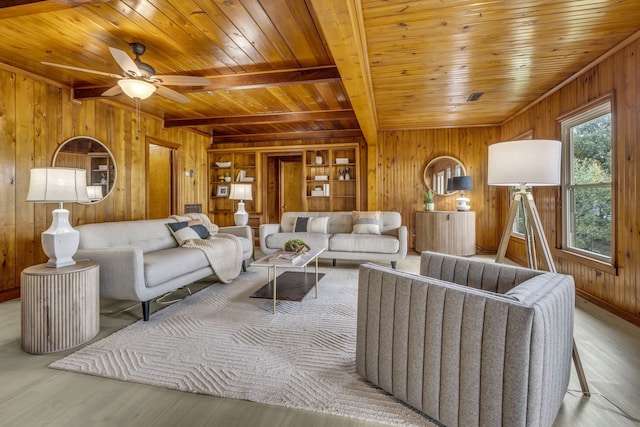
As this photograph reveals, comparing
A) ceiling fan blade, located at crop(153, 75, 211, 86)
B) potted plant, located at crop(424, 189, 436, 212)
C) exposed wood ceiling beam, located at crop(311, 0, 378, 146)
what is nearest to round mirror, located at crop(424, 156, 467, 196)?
potted plant, located at crop(424, 189, 436, 212)

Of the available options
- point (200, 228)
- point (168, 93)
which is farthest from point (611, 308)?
point (168, 93)

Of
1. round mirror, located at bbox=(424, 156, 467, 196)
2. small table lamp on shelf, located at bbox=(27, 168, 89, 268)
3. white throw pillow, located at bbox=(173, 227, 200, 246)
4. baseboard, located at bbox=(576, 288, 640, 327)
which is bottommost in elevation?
baseboard, located at bbox=(576, 288, 640, 327)

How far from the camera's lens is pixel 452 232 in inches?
200

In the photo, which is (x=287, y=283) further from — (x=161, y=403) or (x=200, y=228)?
(x=161, y=403)

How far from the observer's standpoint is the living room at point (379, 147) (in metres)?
2.54

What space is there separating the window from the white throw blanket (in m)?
3.84

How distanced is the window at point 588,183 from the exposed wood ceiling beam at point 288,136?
3.53 metres

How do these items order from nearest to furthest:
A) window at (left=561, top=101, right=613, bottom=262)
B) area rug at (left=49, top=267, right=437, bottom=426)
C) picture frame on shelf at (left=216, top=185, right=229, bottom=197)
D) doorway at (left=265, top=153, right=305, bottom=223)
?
area rug at (left=49, top=267, right=437, bottom=426) < window at (left=561, top=101, right=613, bottom=262) < picture frame on shelf at (left=216, top=185, right=229, bottom=197) < doorway at (left=265, top=153, right=305, bottom=223)

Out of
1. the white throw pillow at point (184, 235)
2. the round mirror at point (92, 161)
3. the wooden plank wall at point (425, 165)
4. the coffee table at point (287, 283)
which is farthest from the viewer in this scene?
the wooden plank wall at point (425, 165)

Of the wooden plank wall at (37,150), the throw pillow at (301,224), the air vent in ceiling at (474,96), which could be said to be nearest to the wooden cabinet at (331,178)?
the throw pillow at (301,224)

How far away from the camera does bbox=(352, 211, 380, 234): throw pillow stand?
15.0ft

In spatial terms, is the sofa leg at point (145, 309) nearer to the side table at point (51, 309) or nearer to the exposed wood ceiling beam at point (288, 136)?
the side table at point (51, 309)

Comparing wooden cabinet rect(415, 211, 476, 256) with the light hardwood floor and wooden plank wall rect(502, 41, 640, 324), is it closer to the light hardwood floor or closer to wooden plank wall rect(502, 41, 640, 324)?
wooden plank wall rect(502, 41, 640, 324)

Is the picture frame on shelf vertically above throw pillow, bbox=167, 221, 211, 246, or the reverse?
the picture frame on shelf
